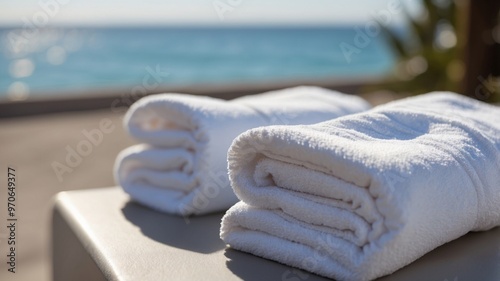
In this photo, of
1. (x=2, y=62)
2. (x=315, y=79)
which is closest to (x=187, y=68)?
(x=2, y=62)

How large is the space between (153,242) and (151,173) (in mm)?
189

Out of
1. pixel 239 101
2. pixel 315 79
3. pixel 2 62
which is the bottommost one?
pixel 2 62

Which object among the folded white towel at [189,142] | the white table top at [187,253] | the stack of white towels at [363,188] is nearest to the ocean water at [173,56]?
the folded white towel at [189,142]

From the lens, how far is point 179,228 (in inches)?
32.3

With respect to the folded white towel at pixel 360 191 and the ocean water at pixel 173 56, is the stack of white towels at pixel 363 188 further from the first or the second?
the ocean water at pixel 173 56

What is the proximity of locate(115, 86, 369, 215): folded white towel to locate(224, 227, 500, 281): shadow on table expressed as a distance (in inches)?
6.2

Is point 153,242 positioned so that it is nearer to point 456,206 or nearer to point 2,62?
point 456,206

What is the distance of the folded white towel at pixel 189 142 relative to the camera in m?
0.86

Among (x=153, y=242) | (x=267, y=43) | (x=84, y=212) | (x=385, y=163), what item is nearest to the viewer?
(x=385, y=163)

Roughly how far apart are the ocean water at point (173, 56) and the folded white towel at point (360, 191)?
11.6m

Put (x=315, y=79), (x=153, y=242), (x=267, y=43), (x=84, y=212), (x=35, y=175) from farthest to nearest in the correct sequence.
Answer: (x=267, y=43) → (x=315, y=79) → (x=35, y=175) → (x=84, y=212) → (x=153, y=242)

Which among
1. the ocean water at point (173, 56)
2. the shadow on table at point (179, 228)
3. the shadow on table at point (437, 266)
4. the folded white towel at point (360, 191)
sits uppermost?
the folded white towel at point (360, 191)

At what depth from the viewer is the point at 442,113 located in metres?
0.82

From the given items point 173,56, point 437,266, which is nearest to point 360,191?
point 437,266
